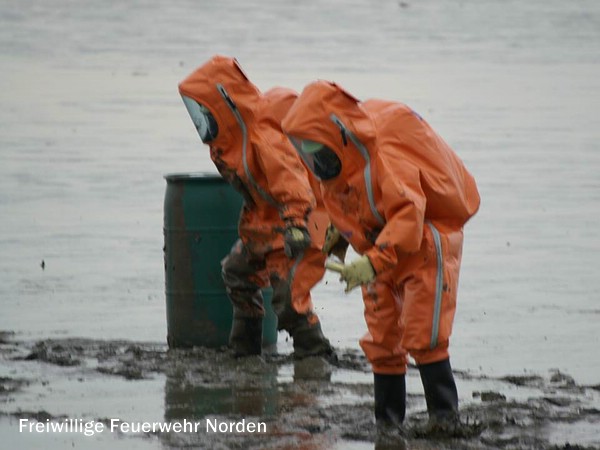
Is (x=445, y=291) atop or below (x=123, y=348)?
atop

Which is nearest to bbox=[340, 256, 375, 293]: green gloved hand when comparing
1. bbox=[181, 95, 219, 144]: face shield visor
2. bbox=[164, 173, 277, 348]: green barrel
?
bbox=[181, 95, 219, 144]: face shield visor

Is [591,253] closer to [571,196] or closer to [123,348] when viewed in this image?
[571,196]

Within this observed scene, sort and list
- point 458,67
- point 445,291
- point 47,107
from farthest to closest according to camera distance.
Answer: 1. point 458,67
2. point 47,107
3. point 445,291

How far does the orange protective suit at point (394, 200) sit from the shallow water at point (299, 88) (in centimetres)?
86

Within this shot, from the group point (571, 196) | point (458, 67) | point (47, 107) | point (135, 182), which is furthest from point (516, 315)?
point (458, 67)

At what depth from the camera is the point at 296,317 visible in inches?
357

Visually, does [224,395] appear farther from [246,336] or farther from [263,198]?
[263,198]

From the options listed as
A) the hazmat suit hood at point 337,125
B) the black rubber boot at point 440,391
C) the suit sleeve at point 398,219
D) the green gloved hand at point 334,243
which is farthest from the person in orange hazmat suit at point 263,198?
the suit sleeve at point 398,219

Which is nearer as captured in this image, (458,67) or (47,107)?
(47,107)

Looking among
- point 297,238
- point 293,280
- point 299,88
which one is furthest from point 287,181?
point 299,88

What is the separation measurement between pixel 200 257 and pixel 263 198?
32.2 inches

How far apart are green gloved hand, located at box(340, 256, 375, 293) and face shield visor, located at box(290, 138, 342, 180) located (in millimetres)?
561

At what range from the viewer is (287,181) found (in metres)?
8.80

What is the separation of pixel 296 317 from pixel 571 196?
675 centimetres
